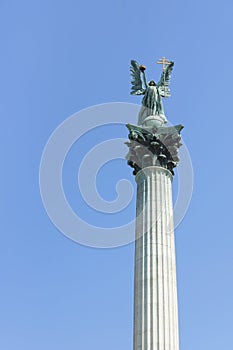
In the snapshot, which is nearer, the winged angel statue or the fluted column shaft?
the fluted column shaft

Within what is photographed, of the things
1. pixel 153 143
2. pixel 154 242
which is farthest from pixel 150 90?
pixel 154 242

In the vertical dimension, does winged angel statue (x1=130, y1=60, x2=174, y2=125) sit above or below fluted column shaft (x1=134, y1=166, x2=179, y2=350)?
above

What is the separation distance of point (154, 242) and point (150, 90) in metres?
10.7

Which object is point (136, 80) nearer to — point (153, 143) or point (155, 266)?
point (153, 143)

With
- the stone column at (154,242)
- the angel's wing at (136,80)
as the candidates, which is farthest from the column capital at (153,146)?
the angel's wing at (136,80)

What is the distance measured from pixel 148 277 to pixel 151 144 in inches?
311

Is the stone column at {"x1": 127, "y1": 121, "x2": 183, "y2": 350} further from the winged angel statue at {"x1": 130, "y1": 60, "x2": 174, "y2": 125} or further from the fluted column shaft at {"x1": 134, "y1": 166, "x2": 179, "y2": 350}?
the winged angel statue at {"x1": 130, "y1": 60, "x2": 174, "y2": 125}

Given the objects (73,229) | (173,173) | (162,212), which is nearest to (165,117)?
(173,173)

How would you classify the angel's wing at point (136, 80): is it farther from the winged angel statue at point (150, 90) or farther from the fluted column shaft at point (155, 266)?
the fluted column shaft at point (155, 266)

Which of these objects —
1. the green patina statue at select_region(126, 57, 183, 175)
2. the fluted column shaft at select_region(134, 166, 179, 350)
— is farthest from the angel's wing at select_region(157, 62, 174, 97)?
the fluted column shaft at select_region(134, 166, 179, 350)

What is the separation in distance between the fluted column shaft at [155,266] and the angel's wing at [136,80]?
6330 mm

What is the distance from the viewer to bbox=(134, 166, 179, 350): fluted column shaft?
89.3 feet

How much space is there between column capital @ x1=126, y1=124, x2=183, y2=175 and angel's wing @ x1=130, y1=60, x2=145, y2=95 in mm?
3972

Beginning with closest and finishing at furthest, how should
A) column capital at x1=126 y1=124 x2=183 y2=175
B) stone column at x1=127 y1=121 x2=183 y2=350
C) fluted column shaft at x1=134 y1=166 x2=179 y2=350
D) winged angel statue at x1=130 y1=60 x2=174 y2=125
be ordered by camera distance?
fluted column shaft at x1=134 y1=166 x2=179 y2=350 < stone column at x1=127 y1=121 x2=183 y2=350 < column capital at x1=126 y1=124 x2=183 y2=175 < winged angel statue at x1=130 y1=60 x2=174 y2=125
